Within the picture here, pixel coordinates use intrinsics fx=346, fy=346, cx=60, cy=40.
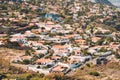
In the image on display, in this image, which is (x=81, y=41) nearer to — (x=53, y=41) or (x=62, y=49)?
(x=53, y=41)

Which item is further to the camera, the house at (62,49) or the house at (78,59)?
the house at (62,49)

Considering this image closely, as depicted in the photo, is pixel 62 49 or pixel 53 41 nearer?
pixel 62 49

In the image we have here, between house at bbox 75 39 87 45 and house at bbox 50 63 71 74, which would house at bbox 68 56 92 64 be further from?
house at bbox 75 39 87 45

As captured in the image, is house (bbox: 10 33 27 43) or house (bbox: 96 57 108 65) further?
house (bbox: 10 33 27 43)

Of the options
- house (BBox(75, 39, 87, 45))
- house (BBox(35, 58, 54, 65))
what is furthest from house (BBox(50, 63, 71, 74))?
house (BBox(75, 39, 87, 45))

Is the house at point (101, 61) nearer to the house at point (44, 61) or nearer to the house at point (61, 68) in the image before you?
the house at point (61, 68)

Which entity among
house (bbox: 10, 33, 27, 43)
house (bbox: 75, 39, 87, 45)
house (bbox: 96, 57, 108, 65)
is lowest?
house (bbox: 75, 39, 87, 45)

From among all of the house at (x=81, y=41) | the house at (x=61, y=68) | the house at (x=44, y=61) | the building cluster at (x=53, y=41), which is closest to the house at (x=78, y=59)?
the building cluster at (x=53, y=41)

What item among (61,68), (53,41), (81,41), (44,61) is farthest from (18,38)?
(61,68)

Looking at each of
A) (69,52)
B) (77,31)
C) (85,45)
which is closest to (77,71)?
(69,52)

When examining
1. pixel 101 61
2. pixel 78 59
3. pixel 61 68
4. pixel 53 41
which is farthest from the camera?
pixel 53 41

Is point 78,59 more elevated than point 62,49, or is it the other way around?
point 78,59
